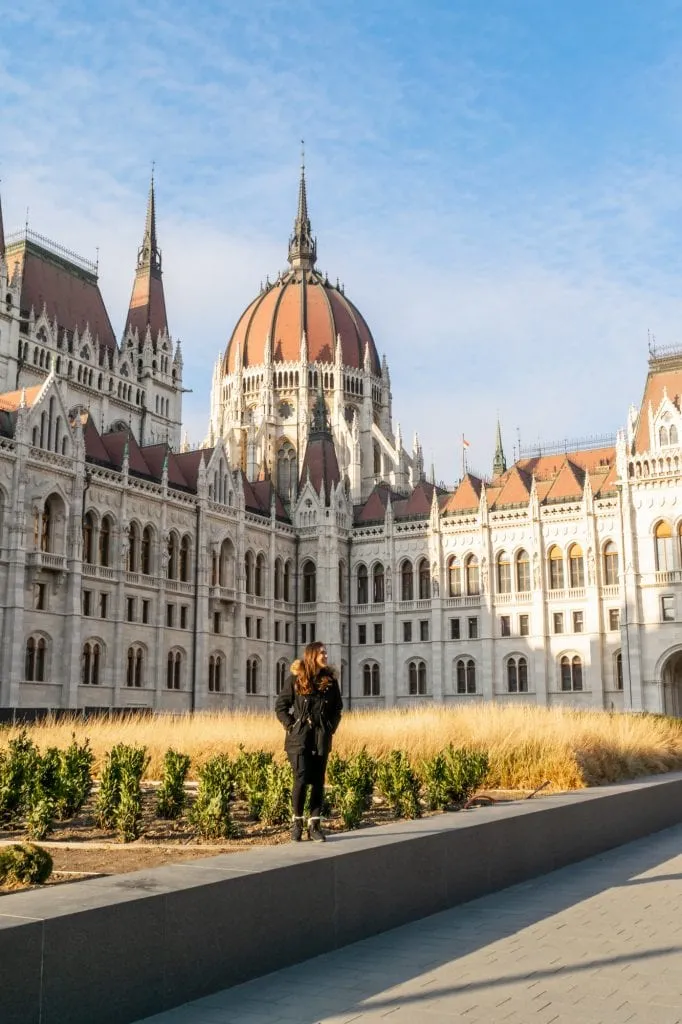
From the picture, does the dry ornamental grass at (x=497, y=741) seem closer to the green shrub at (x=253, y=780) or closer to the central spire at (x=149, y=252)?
the green shrub at (x=253, y=780)

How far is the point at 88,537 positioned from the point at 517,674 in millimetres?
26084

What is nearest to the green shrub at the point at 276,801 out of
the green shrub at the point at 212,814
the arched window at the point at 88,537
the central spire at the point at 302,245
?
the green shrub at the point at 212,814

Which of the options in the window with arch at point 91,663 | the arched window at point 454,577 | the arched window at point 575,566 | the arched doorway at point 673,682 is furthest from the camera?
the arched window at point 454,577

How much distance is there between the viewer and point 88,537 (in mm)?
47781

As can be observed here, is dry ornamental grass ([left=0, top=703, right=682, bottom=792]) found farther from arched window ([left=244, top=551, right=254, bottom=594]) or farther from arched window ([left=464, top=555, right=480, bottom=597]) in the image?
arched window ([left=464, top=555, right=480, bottom=597])

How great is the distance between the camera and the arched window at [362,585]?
6378cm

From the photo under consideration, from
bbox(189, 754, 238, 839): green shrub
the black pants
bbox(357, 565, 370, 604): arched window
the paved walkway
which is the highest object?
bbox(357, 565, 370, 604): arched window

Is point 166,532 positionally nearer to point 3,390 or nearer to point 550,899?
point 3,390

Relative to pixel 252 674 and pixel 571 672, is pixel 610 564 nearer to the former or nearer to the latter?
pixel 571 672

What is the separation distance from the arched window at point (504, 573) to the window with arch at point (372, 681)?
31.9 feet

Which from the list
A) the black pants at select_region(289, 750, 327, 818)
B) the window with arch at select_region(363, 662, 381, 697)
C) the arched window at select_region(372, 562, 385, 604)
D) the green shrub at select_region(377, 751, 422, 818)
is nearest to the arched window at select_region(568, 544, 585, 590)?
the arched window at select_region(372, 562, 385, 604)

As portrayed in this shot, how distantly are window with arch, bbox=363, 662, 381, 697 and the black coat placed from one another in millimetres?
52202

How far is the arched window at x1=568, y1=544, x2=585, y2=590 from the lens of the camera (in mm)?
56156

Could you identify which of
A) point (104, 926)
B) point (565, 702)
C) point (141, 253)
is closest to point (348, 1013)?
point (104, 926)
